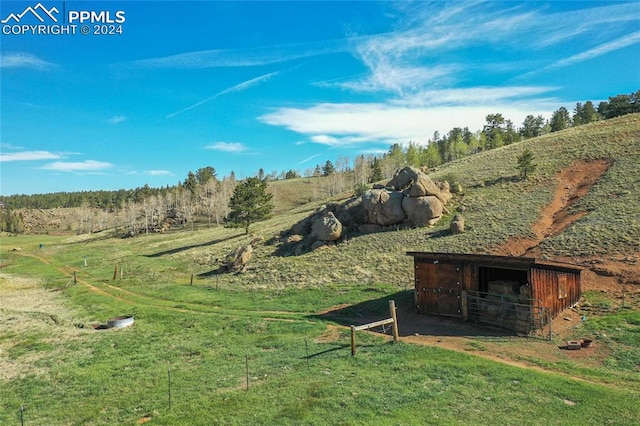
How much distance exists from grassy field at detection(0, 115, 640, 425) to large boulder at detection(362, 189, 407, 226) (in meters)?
2.73

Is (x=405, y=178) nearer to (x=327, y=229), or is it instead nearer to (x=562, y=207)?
(x=327, y=229)

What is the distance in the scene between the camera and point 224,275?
4656cm

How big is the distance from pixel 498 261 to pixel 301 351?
1343 cm

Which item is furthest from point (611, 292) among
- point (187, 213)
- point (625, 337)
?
point (187, 213)

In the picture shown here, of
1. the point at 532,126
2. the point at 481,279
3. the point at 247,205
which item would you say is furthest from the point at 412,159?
the point at 481,279

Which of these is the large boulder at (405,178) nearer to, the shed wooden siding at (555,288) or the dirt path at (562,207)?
the dirt path at (562,207)

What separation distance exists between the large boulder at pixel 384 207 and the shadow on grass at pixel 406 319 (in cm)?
1950

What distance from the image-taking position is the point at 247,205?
68.9 metres

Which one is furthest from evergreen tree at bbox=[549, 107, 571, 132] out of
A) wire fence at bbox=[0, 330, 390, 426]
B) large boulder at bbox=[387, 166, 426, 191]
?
wire fence at bbox=[0, 330, 390, 426]

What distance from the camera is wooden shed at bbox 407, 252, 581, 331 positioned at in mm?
23562

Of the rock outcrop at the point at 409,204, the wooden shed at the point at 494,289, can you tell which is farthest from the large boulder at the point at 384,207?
the wooden shed at the point at 494,289

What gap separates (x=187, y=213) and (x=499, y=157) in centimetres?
9786

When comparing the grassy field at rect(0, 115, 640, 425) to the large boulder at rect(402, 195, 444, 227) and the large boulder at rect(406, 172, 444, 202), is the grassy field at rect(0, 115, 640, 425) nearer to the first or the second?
the large boulder at rect(402, 195, 444, 227)

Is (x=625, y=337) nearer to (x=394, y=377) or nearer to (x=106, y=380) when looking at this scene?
(x=394, y=377)
